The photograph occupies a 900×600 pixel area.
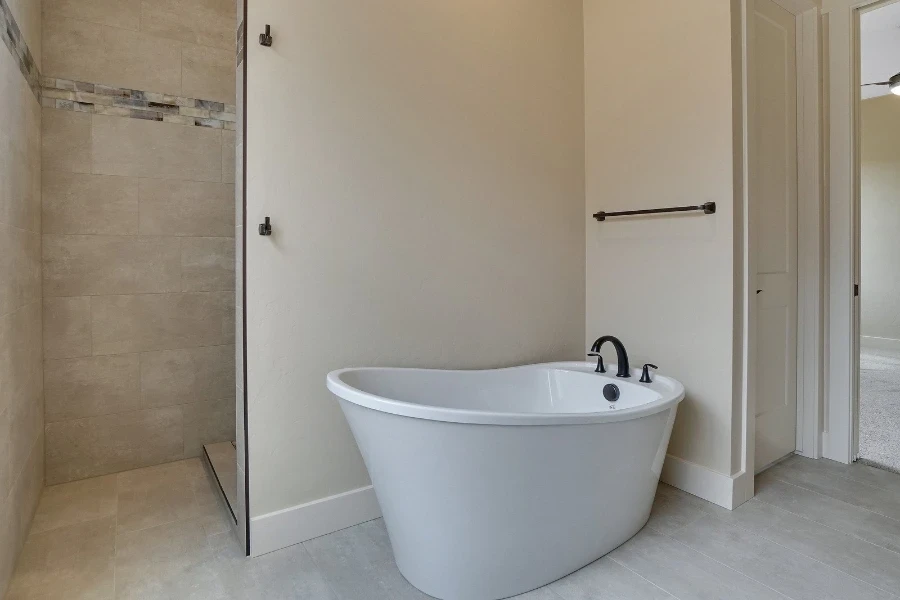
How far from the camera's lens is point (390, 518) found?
165cm

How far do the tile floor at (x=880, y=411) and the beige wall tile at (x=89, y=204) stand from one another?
382cm

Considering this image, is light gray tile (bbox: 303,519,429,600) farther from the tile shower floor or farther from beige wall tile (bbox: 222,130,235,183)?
beige wall tile (bbox: 222,130,235,183)

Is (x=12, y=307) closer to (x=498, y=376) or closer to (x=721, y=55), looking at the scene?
(x=498, y=376)

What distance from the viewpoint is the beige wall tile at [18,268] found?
1628 millimetres

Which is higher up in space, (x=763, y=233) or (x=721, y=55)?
(x=721, y=55)

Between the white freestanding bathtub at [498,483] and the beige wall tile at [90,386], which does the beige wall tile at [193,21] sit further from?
the white freestanding bathtub at [498,483]

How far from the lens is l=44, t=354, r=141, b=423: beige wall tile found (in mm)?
2414

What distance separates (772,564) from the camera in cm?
173

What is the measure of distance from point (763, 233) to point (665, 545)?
149cm

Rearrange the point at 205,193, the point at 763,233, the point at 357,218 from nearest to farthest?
the point at 357,218, the point at 763,233, the point at 205,193

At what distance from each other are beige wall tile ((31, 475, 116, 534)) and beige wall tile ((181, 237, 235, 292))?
3.24ft

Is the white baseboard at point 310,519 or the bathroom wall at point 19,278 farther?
the white baseboard at point 310,519

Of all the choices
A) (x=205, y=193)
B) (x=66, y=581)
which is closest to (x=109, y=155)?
(x=205, y=193)

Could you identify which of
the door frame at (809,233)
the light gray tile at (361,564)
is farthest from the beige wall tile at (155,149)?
the door frame at (809,233)
